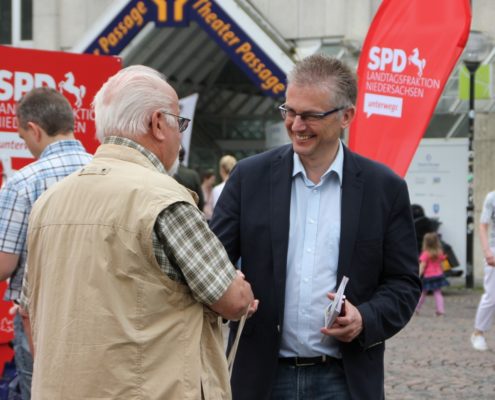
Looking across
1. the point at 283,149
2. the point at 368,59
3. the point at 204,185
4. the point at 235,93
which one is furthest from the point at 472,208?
the point at 283,149

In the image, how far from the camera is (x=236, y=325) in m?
3.86

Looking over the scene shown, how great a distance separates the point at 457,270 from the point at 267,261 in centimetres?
1472

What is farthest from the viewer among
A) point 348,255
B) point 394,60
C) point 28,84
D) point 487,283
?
point 487,283

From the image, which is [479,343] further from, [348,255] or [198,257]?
[198,257]

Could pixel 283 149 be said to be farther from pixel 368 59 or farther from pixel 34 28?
pixel 34 28

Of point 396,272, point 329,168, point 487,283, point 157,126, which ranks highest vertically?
point 157,126

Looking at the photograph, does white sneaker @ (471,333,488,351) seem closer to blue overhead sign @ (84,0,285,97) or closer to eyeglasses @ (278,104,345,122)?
blue overhead sign @ (84,0,285,97)

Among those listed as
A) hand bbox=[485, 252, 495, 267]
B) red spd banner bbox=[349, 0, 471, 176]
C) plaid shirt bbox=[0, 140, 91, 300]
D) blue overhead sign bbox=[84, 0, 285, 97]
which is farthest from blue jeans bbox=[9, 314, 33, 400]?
blue overhead sign bbox=[84, 0, 285, 97]

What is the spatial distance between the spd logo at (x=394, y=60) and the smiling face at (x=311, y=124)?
3.54 m

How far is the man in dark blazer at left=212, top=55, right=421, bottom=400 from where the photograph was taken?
147 inches

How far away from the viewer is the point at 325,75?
12.4 ft

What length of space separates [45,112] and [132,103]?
2.19m

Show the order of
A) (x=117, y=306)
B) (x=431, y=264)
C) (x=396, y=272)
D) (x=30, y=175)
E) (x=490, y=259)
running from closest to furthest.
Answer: (x=117, y=306), (x=396, y=272), (x=30, y=175), (x=490, y=259), (x=431, y=264)

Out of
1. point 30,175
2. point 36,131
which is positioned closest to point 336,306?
point 30,175
